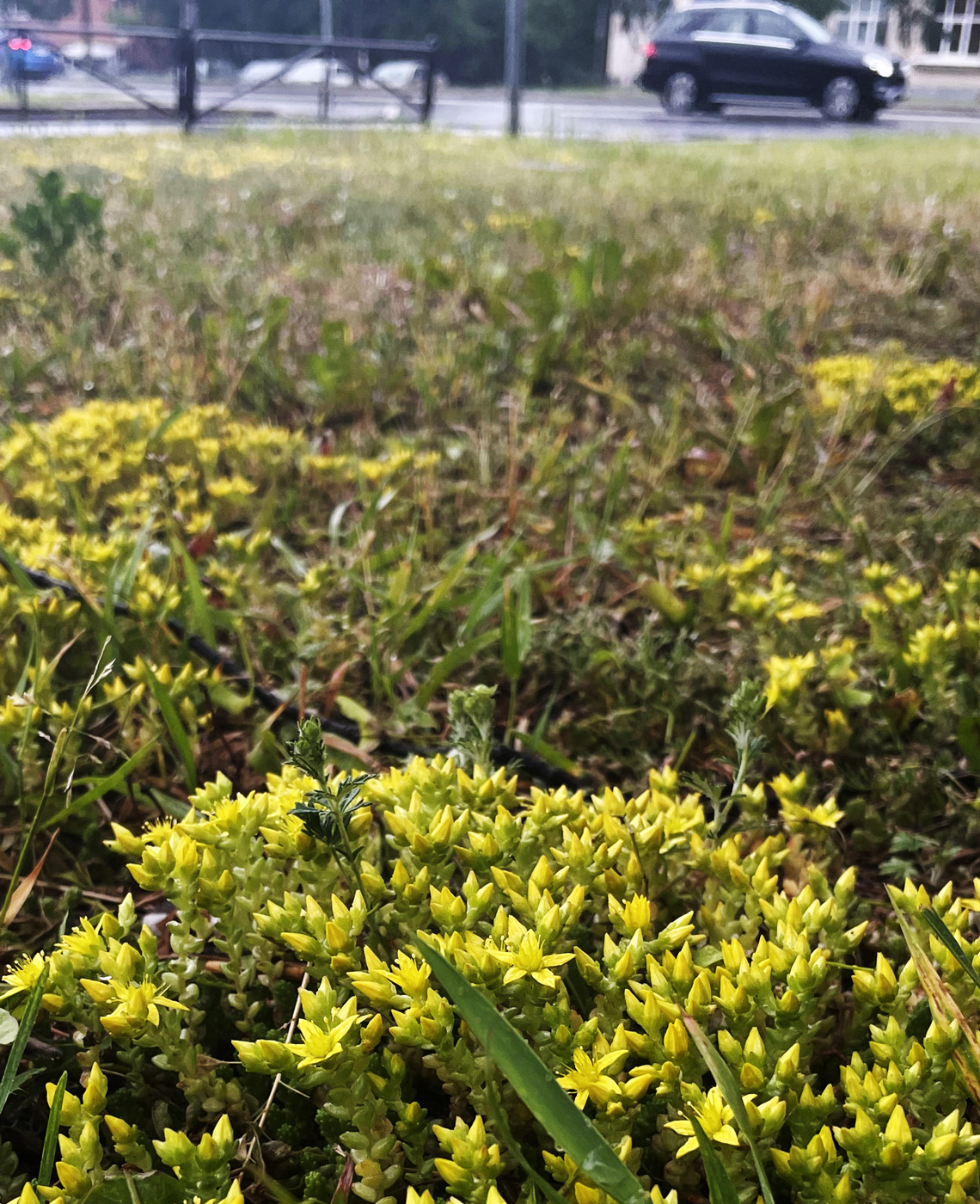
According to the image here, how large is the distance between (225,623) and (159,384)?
5.16 ft

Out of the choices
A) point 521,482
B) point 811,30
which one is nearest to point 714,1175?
point 521,482

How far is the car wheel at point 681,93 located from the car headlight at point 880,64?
12.0ft

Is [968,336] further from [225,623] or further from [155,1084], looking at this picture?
[155,1084]

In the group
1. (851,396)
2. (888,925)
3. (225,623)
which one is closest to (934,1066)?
(888,925)

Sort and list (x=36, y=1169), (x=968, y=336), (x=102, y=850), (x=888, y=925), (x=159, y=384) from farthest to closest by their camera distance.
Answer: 1. (x=968, y=336)
2. (x=159, y=384)
3. (x=102, y=850)
4. (x=888, y=925)
5. (x=36, y=1169)

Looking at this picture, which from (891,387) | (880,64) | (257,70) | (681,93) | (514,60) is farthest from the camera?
(257,70)

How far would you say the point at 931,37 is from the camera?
28.7 meters

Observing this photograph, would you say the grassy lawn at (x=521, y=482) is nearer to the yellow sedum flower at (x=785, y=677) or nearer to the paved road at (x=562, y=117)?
the yellow sedum flower at (x=785, y=677)

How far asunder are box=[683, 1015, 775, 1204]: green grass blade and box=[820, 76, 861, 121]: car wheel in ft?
79.8

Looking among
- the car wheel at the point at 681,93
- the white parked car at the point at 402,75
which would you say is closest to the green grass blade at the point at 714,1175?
the car wheel at the point at 681,93

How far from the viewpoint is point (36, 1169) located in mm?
1063

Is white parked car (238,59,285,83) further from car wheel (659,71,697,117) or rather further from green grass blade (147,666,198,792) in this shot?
green grass blade (147,666,198,792)

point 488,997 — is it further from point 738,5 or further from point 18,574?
point 738,5

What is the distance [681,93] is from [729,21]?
1.84 m
